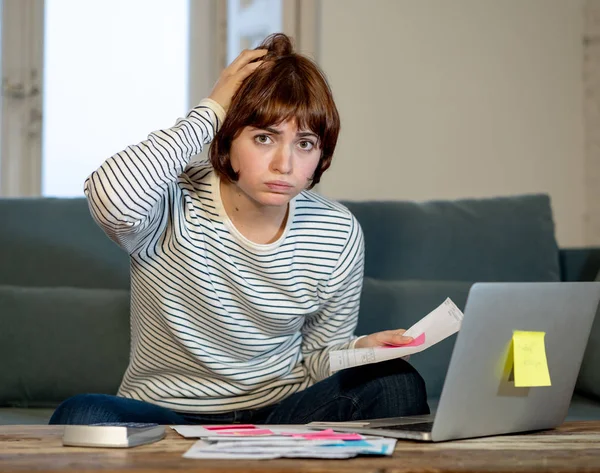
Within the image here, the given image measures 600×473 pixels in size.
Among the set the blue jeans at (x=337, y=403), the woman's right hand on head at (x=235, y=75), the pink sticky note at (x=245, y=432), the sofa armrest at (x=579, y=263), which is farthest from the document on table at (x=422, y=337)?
the sofa armrest at (x=579, y=263)

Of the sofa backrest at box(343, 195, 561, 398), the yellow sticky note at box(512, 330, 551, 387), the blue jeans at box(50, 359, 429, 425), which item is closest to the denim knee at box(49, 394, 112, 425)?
the blue jeans at box(50, 359, 429, 425)

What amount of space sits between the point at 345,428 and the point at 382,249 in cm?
100

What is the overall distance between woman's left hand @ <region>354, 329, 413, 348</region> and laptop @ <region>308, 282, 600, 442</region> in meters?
0.11

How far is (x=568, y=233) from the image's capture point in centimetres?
309

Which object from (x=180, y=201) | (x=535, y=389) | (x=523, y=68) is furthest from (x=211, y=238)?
(x=523, y=68)

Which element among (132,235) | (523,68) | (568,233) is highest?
(523,68)

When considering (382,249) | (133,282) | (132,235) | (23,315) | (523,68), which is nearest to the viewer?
(132,235)

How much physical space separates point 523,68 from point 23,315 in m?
2.00

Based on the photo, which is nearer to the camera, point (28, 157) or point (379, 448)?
point (379, 448)

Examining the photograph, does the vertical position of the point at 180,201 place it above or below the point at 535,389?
above

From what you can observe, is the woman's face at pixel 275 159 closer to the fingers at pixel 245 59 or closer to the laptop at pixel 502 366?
the fingers at pixel 245 59

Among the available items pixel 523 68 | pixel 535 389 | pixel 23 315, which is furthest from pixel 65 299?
pixel 523 68

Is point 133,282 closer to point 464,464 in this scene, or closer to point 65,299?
point 65,299

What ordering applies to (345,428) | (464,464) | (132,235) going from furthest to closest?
(132,235), (345,428), (464,464)
